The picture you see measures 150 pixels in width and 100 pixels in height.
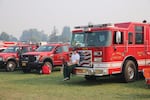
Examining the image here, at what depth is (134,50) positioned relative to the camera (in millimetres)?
15484

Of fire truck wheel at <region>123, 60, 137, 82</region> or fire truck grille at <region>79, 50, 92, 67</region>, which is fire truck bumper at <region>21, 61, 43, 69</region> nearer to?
fire truck grille at <region>79, 50, 92, 67</region>

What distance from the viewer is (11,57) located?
23.0 metres

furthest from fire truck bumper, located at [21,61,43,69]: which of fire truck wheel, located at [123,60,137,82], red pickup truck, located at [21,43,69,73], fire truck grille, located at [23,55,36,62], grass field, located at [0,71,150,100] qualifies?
fire truck wheel, located at [123,60,137,82]

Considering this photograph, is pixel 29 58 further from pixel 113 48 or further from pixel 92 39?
pixel 113 48

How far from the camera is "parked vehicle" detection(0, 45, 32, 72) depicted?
22.6 meters

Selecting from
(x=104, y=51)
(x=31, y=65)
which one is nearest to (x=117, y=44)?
(x=104, y=51)

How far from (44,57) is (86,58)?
6.79m

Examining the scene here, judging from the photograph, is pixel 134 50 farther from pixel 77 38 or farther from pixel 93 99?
pixel 93 99

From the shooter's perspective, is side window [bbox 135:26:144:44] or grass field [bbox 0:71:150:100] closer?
grass field [bbox 0:71:150:100]

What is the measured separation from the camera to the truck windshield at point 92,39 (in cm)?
1433

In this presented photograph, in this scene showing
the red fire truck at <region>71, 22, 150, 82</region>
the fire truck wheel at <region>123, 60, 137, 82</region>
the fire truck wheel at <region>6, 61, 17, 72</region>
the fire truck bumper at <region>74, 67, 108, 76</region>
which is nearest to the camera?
the fire truck bumper at <region>74, 67, 108, 76</region>

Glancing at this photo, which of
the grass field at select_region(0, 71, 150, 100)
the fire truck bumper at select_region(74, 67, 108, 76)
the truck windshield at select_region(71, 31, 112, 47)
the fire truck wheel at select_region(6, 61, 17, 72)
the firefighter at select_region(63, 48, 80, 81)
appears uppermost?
the truck windshield at select_region(71, 31, 112, 47)

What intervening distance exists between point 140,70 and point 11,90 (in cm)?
620

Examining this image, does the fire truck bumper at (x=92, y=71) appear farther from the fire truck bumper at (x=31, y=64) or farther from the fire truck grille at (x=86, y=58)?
the fire truck bumper at (x=31, y=64)
